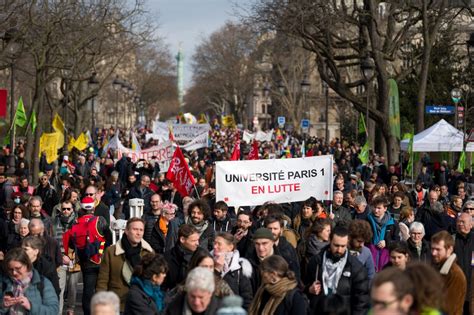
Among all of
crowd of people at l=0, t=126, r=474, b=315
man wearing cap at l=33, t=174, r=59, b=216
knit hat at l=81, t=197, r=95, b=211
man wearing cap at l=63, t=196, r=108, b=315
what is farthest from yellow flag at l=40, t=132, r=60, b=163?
man wearing cap at l=63, t=196, r=108, b=315

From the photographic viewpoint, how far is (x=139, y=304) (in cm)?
793

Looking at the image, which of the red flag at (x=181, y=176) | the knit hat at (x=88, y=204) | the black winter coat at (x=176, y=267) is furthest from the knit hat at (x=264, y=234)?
the red flag at (x=181, y=176)

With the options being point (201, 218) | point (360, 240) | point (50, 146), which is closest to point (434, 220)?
point (201, 218)

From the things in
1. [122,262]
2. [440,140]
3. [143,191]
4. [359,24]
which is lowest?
[122,262]

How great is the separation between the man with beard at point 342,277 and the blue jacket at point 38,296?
191 centimetres

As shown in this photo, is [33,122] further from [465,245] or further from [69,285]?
[465,245]

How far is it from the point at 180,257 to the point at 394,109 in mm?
23752

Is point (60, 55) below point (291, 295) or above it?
above

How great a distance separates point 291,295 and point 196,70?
343ft

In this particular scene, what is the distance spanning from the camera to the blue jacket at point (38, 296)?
847 centimetres

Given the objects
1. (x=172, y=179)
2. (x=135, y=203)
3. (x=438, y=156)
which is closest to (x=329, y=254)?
(x=135, y=203)

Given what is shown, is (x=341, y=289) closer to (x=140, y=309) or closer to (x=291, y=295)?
(x=291, y=295)

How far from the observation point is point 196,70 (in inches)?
4407

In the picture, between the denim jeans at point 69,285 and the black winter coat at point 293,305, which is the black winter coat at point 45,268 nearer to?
the denim jeans at point 69,285
